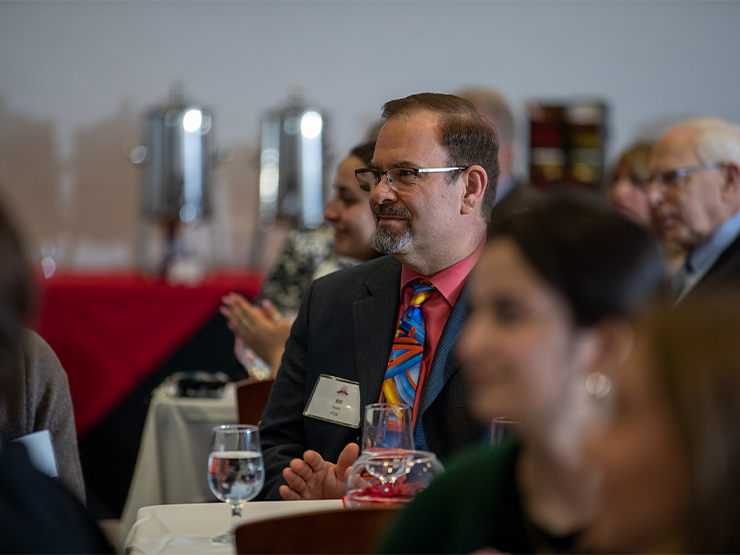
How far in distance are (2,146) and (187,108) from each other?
1577mm

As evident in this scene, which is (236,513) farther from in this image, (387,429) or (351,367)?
(351,367)

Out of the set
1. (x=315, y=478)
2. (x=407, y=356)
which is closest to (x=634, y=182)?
(x=407, y=356)

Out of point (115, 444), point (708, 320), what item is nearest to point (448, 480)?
point (708, 320)

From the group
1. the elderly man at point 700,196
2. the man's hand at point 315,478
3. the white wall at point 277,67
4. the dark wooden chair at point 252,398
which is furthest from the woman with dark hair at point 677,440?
the white wall at point 277,67

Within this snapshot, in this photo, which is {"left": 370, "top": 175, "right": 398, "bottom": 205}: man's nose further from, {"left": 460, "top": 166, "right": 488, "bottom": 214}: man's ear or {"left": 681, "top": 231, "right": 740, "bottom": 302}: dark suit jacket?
{"left": 681, "top": 231, "right": 740, "bottom": 302}: dark suit jacket

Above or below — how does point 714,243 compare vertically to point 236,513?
above

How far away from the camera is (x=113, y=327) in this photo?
15.2 feet

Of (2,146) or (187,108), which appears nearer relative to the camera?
(187,108)

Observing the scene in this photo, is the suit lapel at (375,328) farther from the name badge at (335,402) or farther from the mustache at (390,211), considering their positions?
the mustache at (390,211)

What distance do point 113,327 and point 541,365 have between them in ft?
13.2

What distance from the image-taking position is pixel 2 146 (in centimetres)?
612

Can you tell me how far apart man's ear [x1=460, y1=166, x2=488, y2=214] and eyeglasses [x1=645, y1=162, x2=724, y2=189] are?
1.58m

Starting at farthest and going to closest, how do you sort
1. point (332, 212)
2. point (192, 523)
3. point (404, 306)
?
point (332, 212) < point (404, 306) < point (192, 523)

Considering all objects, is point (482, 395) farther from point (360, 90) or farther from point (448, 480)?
point (360, 90)
